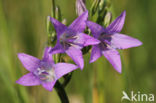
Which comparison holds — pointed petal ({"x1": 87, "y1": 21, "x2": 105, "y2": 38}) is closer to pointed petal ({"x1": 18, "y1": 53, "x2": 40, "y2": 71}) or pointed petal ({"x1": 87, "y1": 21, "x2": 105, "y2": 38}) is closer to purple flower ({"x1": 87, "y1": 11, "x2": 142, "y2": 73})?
purple flower ({"x1": 87, "y1": 11, "x2": 142, "y2": 73})

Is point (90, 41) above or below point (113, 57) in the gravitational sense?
above

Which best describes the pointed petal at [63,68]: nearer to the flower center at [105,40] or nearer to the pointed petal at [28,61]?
the pointed petal at [28,61]

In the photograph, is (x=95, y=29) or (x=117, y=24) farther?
(x=117, y=24)

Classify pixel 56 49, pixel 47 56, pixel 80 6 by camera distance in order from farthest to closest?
1. pixel 80 6
2. pixel 47 56
3. pixel 56 49

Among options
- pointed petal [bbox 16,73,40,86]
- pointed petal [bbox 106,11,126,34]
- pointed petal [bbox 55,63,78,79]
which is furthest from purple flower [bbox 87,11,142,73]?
pointed petal [bbox 16,73,40,86]

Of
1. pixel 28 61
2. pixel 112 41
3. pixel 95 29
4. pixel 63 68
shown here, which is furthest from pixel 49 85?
pixel 112 41

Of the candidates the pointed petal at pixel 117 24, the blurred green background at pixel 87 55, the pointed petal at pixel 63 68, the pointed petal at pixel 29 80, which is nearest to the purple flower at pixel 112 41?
the pointed petal at pixel 117 24

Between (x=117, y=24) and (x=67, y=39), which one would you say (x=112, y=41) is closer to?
(x=117, y=24)
